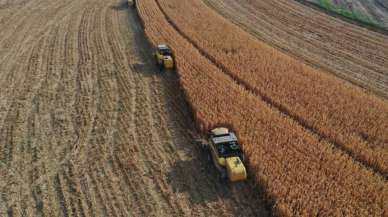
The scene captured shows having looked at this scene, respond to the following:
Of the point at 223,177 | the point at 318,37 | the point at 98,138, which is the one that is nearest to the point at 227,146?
the point at 223,177

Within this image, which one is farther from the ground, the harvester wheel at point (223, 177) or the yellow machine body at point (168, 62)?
the yellow machine body at point (168, 62)

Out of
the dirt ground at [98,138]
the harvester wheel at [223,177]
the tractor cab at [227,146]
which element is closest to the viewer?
the dirt ground at [98,138]

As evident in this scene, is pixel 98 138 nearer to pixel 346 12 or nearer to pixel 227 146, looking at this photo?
pixel 227 146

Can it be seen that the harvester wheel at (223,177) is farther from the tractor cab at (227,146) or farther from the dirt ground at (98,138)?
the tractor cab at (227,146)

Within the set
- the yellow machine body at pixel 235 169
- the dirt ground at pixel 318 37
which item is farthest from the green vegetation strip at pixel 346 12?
the yellow machine body at pixel 235 169

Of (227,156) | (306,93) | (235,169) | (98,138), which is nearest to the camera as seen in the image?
(235,169)

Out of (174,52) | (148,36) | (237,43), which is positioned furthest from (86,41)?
(237,43)

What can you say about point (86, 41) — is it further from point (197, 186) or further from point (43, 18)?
point (197, 186)
